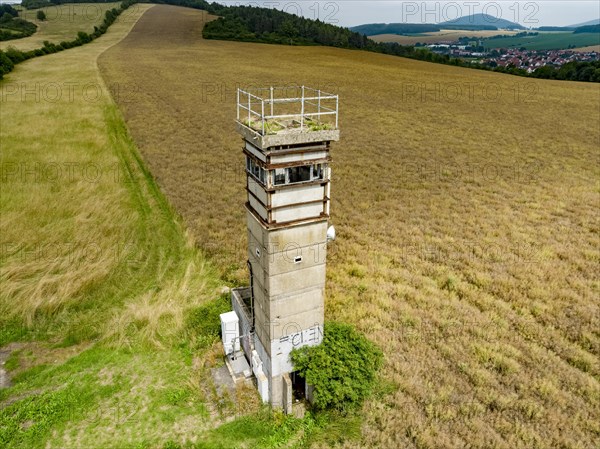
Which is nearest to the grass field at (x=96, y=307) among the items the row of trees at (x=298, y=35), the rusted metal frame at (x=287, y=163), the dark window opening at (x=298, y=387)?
the dark window opening at (x=298, y=387)

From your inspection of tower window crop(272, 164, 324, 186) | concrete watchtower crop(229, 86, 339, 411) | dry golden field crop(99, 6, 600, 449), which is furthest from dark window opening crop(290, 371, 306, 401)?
tower window crop(272, 164, 324, 186)

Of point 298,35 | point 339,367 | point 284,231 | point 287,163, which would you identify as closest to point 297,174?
point 287,163

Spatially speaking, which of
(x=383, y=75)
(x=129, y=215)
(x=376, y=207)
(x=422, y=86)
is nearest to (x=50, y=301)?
(x=129, y=215)

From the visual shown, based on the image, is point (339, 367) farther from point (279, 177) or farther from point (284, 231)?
point (279, 177)

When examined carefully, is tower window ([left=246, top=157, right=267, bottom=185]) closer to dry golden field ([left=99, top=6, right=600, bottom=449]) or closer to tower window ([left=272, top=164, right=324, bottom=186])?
tower window ([left=272, top=164, right=324, bottom=186])

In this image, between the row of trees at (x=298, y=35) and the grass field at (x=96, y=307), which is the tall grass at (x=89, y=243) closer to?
the grass field at (x=96, y=307)

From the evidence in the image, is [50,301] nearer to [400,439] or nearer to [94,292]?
[94,292]
